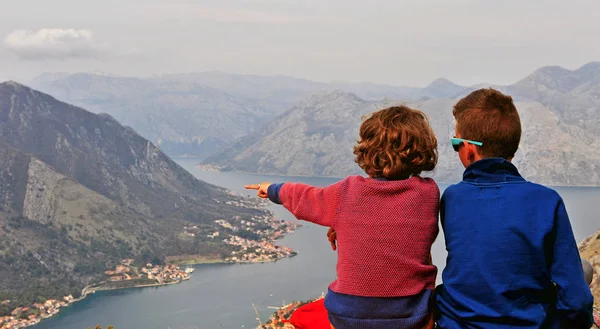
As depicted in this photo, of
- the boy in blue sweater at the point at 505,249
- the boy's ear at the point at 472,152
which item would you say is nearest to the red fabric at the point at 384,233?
the boy in blue sweater at the point at 505,249

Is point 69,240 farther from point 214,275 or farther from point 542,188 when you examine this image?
point 542,188

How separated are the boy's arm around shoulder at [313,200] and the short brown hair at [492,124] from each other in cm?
64

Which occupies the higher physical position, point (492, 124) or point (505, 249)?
point (492, 124)

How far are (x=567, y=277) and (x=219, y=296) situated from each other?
264ft

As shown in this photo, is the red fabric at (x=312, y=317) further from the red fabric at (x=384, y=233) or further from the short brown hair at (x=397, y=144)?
the short brown hair at (x=397, y=144)

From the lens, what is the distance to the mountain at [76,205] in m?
107

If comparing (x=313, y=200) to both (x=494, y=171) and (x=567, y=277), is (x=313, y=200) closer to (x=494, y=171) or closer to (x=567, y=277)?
(x=494, y=171)

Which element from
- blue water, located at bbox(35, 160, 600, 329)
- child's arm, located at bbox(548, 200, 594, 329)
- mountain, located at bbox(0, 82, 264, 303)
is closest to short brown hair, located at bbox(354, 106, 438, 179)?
child's arm, located at bbox(548, 200, 594, 329)

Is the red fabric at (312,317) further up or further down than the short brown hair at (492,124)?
further down

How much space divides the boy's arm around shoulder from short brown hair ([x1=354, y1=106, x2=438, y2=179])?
19 centimetres

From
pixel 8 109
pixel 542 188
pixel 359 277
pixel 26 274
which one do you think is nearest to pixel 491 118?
pixel 542 188

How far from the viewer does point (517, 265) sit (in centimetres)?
250

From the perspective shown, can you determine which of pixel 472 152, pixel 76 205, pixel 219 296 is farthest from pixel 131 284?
pixel 472 152

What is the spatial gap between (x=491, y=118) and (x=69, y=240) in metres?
129
